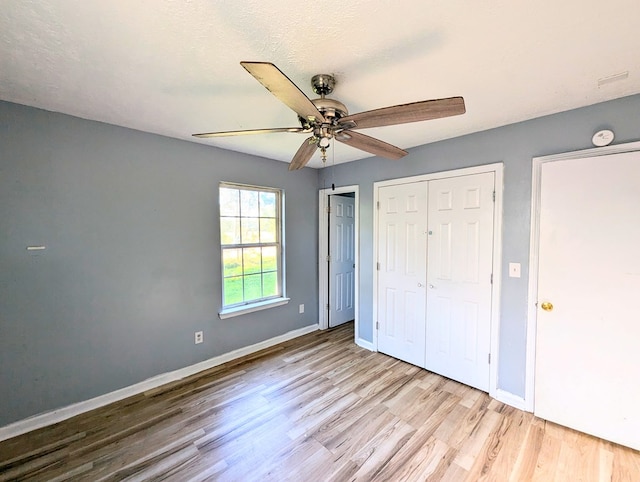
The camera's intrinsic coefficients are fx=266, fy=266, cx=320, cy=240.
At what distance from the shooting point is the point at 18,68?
1.48 m

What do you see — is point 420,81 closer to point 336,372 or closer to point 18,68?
point 18,68

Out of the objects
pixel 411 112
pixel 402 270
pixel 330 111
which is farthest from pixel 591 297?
pixel 330 111

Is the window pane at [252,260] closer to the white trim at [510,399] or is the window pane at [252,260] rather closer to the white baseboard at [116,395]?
the white baseboard at [116,395]

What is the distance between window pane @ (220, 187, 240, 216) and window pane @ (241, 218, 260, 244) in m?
0.15

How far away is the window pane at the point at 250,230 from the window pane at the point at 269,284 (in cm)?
48

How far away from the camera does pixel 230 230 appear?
3.07 m

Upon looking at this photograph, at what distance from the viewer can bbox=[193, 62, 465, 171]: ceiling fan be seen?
1.02 m

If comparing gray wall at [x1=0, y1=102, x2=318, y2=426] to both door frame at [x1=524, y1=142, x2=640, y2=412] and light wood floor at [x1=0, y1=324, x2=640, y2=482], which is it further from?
door frame at [x1=524, y1=142, x2=640, y2=412]

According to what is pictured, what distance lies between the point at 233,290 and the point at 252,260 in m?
0.42

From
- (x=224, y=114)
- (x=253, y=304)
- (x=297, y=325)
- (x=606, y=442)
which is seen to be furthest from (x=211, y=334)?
(x=606, y=442)

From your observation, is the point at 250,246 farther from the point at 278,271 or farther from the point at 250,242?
the point at 278,271

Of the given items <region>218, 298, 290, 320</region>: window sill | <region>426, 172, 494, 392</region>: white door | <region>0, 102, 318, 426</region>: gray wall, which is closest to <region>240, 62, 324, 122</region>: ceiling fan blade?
<region>426, 172, 494, 392</region>: white door

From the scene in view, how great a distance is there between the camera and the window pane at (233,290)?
3047mm

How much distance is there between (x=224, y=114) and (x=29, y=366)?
236 cm
